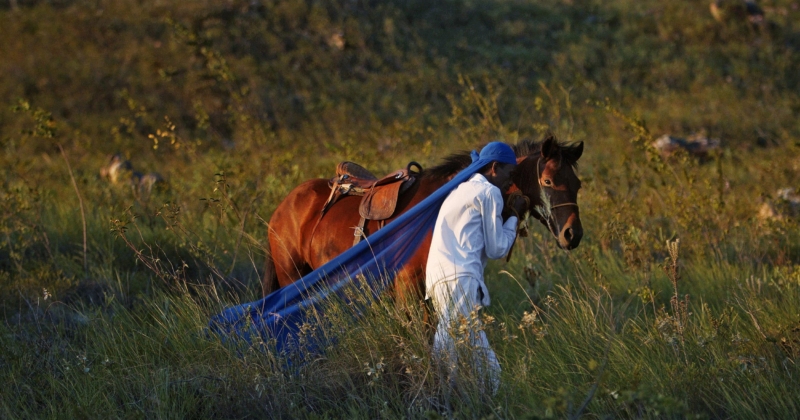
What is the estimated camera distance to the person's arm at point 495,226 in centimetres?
436

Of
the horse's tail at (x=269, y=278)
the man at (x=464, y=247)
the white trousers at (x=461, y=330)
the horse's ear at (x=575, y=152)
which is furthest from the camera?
the horse's tail at (x=269, y=278)

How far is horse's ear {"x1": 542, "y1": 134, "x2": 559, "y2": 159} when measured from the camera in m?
4.58

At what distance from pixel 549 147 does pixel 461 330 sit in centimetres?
133

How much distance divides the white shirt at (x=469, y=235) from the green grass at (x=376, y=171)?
0.21 meters

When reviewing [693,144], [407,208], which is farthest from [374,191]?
[693,144]

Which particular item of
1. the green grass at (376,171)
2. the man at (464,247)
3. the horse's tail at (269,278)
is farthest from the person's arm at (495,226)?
the horse's tail at (269,278)

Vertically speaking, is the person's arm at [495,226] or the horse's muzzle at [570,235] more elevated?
the person's arm at [495,226]

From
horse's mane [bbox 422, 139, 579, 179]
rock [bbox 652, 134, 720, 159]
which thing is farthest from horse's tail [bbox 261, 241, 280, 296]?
rock [bbox 652, 134, 720, 159]

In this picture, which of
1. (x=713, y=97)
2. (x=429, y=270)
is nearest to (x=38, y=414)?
(x=429, y=270)

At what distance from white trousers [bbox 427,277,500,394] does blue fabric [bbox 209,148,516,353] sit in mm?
445

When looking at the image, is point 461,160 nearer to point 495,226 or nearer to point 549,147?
point 549,147

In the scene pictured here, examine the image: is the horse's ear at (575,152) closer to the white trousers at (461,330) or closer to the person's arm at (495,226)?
the person's arm at (495,226)

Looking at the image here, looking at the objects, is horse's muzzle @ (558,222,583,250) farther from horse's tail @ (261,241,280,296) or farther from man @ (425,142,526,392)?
horse's tail @ (261,241,280,296)

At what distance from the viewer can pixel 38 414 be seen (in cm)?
420
